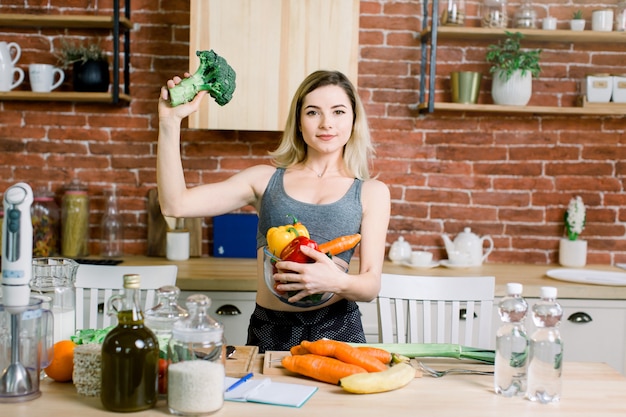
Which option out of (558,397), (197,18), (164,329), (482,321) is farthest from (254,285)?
(558,397)

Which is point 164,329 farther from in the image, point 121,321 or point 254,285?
point 254,285

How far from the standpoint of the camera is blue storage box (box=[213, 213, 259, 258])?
3355mm

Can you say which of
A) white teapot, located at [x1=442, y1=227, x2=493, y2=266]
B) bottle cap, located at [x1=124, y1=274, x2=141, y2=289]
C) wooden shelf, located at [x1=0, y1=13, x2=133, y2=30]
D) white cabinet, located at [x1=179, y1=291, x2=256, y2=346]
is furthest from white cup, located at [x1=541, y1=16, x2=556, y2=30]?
bottle cap, located at [x1=124, y1=274, x2=141, y2=289]

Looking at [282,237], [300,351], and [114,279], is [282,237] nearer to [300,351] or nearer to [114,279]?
[300,351]

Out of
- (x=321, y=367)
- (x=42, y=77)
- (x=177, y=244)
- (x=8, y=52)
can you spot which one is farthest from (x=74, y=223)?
(x=321, y=367)

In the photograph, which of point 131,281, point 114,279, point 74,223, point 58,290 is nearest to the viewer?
point 131,281

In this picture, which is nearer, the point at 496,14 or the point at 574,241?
the point at 496,14

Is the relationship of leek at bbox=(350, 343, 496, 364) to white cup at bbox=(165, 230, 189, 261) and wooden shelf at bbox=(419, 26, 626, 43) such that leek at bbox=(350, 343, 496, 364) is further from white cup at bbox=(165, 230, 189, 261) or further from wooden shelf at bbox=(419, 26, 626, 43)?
wooden shelf at bbox=(419, 26, 626, 43)

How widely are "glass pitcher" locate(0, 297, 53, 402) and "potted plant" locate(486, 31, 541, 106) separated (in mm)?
2478

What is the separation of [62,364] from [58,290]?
19 centimetres

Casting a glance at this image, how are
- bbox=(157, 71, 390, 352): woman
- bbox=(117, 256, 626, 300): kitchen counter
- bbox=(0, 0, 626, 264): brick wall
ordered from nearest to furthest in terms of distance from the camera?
1. bbox=(157, 71, 390, 352): woman
2. bbox=(117, 256, 626, 300): kitchen counter
3. bbox=(0, 0, 626, 264): brick wall

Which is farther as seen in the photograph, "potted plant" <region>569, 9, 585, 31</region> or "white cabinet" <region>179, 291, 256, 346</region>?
"potted plant" <region>569, 9, 585, 31</region>

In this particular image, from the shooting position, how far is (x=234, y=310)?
279cm

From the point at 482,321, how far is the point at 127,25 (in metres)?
2.18
